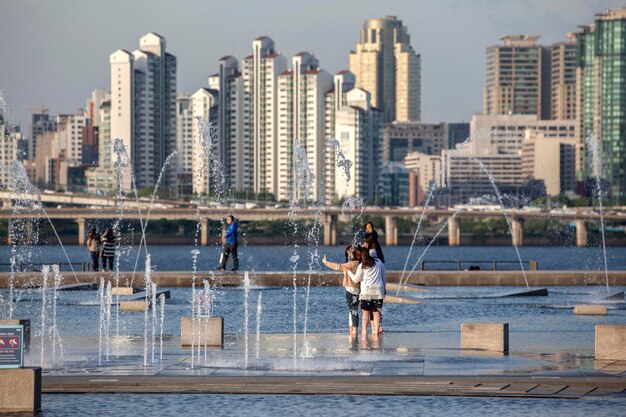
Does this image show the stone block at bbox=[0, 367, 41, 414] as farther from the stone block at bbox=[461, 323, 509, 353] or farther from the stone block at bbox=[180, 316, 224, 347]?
the stone block at bbox=[461, 323, 509, 353]

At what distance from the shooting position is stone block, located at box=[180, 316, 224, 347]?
86.1 feet

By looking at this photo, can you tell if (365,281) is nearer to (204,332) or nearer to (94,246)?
(204,332)

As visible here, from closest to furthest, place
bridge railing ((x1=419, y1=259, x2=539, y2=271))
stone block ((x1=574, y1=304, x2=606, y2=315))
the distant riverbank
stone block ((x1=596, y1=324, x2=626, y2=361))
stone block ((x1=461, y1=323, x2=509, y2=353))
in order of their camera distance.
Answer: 1. stone block ((x1=596, y1=324, x2=626, y2=361))
2. stone block ((x1=461, y1=323, x2=509, y2=353))
3. stone block ((x1=574, y1=304, x2=606, y2=315))
4. bridge railing ((x1=419, y1=259, x2=539, y2=271))
5. the distant riverbank

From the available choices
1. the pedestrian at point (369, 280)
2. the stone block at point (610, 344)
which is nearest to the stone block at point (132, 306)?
the pedestrian at point (369, 280)

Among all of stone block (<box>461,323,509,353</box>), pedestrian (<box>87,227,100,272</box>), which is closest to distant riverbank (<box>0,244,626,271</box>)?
pedestrian (<box>87,227,100,272</box>)

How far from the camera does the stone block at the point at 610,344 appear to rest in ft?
77.6

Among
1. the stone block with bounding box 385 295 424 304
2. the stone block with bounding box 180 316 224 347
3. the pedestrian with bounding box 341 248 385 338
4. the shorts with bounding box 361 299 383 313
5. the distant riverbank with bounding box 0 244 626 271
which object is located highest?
the pedestrian with bounding box 341 248 385 338

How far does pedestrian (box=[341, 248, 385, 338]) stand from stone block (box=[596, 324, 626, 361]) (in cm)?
488

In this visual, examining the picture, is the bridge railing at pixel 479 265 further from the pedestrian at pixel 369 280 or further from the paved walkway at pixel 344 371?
the paved walkway at pixel 344 371

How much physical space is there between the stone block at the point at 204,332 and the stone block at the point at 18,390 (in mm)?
7440

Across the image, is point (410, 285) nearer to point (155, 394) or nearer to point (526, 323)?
point (526, 323)

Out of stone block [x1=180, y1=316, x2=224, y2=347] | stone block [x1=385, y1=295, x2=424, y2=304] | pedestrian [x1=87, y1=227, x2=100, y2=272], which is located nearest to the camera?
stone block [x1=180, y1=316, x2=224, y2=347]

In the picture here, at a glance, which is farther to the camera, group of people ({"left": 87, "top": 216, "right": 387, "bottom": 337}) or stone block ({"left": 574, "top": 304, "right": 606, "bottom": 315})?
stone block ({"left": 574, "top": 304, "right": 606, "bottom": 315})

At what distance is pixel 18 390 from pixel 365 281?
32.5 ft
